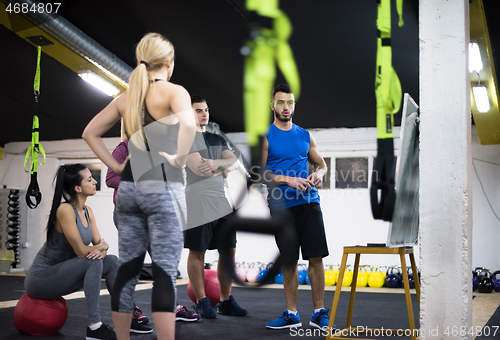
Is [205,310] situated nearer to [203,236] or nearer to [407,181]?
[203,236]

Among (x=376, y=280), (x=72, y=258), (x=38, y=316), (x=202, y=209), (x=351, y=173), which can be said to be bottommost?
(x=376, y=280)

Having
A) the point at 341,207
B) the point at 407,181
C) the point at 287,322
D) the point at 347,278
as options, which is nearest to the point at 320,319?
the point at 287,322

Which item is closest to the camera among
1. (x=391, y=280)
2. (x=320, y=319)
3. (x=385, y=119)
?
(x=385, y=119)

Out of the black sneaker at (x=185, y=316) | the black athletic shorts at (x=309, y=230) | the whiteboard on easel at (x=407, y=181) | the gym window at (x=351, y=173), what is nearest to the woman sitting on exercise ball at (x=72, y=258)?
the black sneaker at (x=185, y=316)

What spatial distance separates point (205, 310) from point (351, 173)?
4.21 metres

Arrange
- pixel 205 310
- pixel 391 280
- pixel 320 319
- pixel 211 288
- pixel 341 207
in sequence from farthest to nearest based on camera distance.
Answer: pixel 341 207 < pixel 391 280 < pixel 211 288 < pixel 205 310 < pixel 320 319

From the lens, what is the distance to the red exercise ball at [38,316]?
2170 millimetres

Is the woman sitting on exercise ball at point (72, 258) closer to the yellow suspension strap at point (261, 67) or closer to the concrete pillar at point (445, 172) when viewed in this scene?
the yellow suspension strap at point (261, 67)

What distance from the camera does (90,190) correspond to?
7.68 ft

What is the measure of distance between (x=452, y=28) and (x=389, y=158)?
1.26 meters

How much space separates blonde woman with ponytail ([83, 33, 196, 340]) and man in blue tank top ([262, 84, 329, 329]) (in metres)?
0.95

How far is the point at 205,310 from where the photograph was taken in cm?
274

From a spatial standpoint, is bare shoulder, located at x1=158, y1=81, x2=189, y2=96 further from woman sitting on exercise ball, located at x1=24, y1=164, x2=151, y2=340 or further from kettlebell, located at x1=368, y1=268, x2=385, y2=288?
kettlebell, located at x1=368, y1=268, x2=385, y2=288

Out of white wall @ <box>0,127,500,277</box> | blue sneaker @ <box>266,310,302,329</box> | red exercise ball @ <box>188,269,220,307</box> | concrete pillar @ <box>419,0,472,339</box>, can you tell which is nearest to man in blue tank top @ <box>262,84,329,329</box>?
blue sneaker @ <box>266,310,302,329</box>
